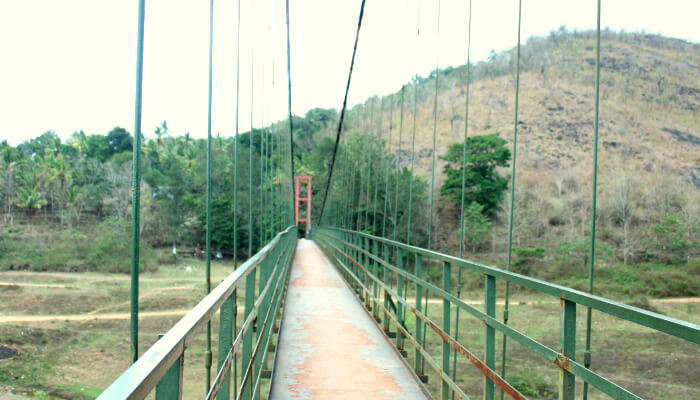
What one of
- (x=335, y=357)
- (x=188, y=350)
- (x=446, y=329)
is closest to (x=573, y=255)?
(x=188, y=350)

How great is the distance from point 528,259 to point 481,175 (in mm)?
8401

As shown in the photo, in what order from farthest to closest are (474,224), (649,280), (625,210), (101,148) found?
(474,224) → (625,210) → (649,280) → (101,148)

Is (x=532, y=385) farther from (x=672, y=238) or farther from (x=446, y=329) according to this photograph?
(x=446, y=329)

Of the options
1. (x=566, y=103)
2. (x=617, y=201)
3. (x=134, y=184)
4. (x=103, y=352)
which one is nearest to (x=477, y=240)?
(x=617, y=201)

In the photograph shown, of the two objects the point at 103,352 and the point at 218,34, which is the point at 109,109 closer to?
the point at 218,34

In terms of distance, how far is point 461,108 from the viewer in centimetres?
5731

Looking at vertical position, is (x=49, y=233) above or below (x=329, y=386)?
above

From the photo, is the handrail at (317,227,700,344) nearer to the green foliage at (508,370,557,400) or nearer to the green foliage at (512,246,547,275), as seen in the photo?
the green foliage at (508,370,557,400)

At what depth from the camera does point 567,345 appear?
178cm

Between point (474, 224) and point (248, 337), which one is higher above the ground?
point (248, 337)

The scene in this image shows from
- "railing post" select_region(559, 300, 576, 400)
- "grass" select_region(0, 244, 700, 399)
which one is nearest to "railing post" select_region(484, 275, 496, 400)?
"railing post" select_region(559, 300, 576, 400)

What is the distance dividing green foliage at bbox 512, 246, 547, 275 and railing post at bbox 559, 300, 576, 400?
23041 mm

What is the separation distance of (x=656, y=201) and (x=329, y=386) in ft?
56.7

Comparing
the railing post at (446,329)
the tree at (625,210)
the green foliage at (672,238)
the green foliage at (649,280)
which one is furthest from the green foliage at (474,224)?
the railing post at (446,329)
